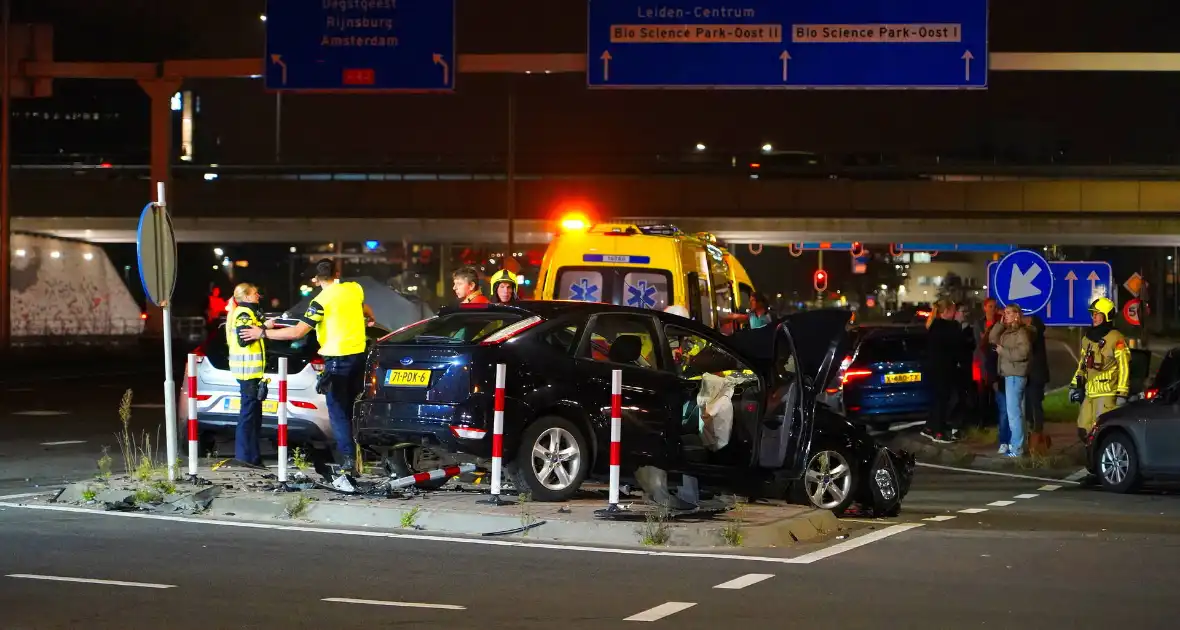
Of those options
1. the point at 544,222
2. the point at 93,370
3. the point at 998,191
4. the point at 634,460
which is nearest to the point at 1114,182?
the point at 998,191

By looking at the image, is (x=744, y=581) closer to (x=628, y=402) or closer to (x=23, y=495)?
(x=628, y=402)

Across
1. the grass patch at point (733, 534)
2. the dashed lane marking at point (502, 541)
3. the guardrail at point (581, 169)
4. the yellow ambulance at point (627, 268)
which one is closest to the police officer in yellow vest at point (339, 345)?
the dashed lane marking at point (502, 541)

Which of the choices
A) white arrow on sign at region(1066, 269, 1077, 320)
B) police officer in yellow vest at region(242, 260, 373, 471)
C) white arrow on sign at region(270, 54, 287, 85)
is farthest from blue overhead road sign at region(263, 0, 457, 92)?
police officer in yellow vest at region(242, 260, 373, 471)

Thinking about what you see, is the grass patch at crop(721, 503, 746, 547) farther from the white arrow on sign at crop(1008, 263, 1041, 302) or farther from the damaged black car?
the white arrow on sign at crop(1008, 263, 1041, 302)

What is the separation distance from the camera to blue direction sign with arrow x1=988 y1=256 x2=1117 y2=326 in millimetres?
18531

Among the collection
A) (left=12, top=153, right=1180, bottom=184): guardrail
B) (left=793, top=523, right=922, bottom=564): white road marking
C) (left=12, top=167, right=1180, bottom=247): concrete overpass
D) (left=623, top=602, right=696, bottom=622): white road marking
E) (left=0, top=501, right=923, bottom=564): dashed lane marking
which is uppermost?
(left=12, top=153, right=1180, bottom=184): guardrail

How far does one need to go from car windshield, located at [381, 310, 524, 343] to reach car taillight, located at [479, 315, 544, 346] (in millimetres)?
122

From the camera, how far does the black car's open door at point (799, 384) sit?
11945 millimetres

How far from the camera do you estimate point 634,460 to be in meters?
12.2

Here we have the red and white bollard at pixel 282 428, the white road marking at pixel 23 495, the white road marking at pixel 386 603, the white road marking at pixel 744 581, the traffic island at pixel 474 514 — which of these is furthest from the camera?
the white road marking at pixel 23 495

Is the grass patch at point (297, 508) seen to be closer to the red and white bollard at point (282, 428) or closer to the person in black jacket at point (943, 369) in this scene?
the red and white bollard at point (282, 428)

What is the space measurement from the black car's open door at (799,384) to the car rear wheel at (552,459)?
1353 mm

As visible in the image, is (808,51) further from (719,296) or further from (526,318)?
(526,318)

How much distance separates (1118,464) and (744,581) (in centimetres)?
734
